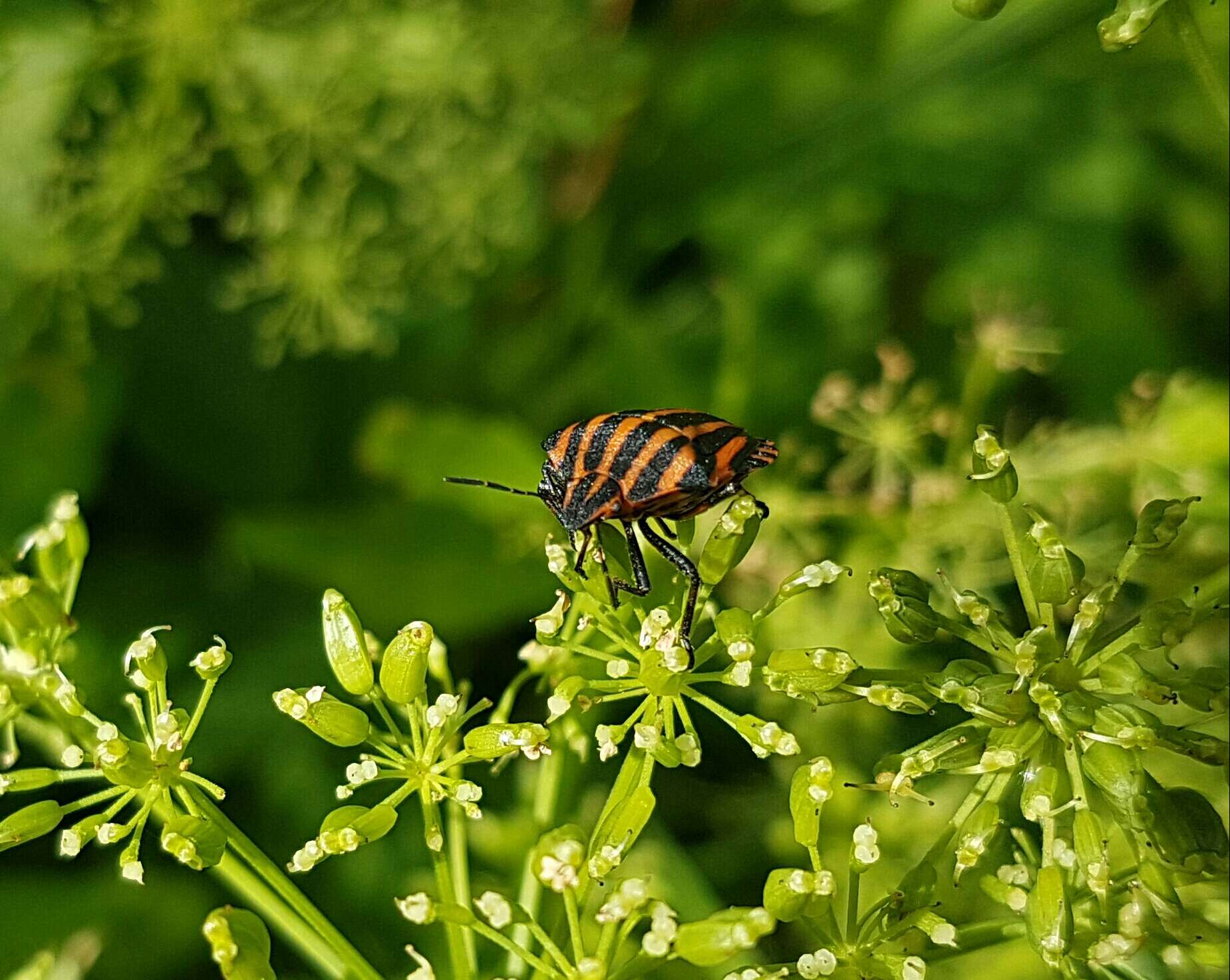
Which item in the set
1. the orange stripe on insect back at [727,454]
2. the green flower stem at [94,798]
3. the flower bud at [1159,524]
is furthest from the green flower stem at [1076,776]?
the green flower stem at [94,798]

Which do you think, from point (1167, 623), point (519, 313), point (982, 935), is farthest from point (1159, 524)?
point (519, 313)

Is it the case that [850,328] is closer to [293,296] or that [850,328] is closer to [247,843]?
[293,296]

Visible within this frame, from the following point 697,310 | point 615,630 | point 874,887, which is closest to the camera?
point 615,630

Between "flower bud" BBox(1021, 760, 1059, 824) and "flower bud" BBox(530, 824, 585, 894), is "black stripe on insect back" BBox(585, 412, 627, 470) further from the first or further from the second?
"flower bud" BBox(1021, 760, 1059, 824)

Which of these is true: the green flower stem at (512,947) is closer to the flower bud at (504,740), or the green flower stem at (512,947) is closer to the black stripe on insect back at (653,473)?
the flower bud at (504,740)

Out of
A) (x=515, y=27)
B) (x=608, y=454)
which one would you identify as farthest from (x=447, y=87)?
(x=608, y=454)
